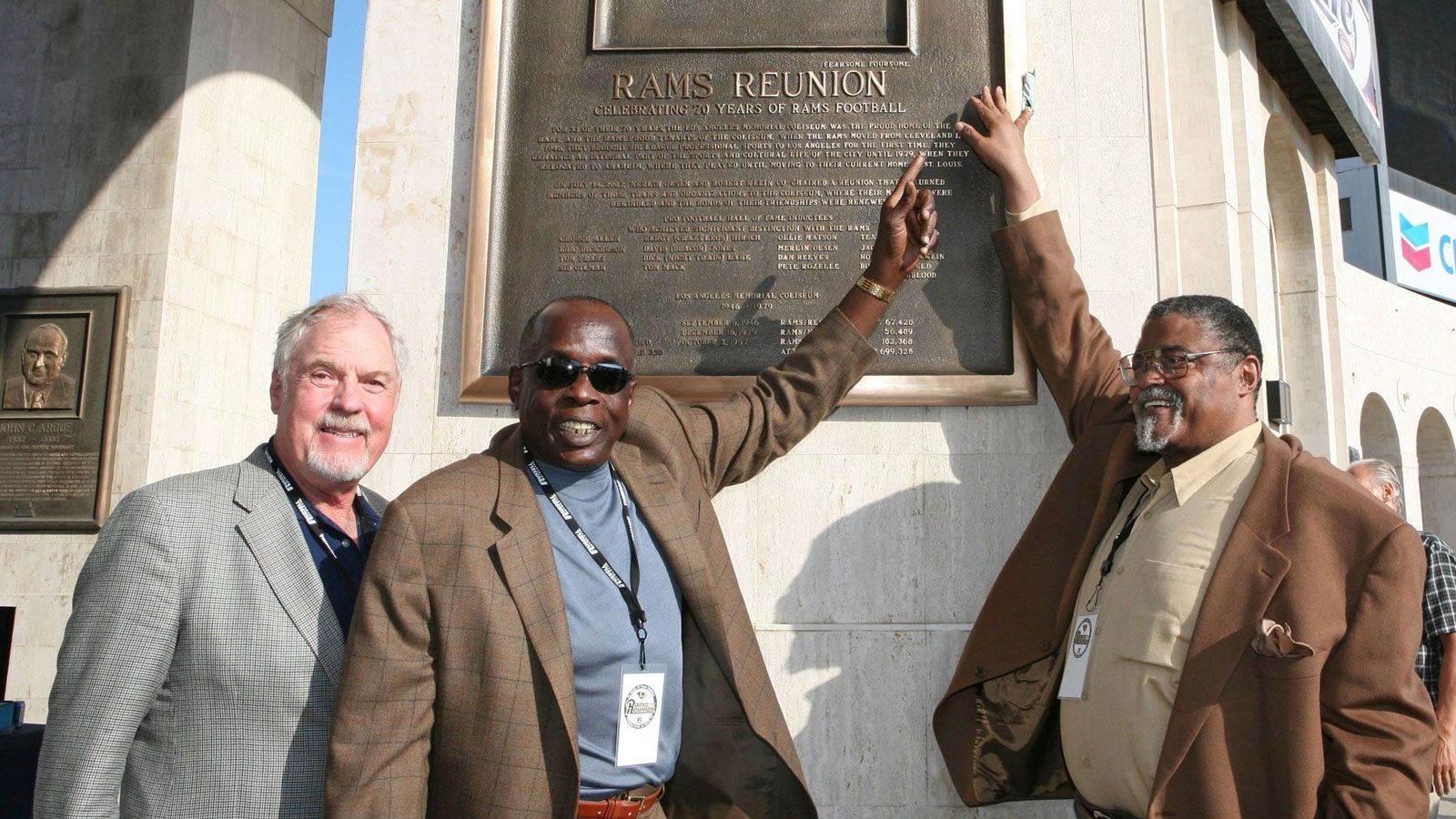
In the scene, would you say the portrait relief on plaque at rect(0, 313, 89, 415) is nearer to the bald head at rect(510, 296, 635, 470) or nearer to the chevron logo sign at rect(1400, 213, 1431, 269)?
the bald head at rect(510, 296, 635, 470)

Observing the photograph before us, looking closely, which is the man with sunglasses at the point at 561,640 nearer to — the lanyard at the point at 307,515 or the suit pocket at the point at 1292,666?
the lanyard at the point at 307,515

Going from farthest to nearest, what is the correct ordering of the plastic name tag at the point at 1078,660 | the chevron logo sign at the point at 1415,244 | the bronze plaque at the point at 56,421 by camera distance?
the chevron logo sign at the point at 1415,244 < the bronze plaque at the point at 56,421 < the plastic name tag at the point at 1078,660

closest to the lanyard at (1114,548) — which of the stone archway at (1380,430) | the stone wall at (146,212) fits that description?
the stone wall at (146,212)

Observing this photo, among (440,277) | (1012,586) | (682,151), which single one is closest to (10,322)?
(440,277)

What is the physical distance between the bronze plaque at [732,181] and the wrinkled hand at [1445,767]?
2371 millimetres

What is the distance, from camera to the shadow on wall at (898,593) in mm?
3783

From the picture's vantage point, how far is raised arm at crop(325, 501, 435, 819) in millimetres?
2342

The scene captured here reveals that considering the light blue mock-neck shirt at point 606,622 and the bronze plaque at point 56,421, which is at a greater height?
the bronze plaque at point 56,421

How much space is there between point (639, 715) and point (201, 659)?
100cm

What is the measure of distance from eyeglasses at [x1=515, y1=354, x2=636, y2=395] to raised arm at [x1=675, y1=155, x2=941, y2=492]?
2.25 ft

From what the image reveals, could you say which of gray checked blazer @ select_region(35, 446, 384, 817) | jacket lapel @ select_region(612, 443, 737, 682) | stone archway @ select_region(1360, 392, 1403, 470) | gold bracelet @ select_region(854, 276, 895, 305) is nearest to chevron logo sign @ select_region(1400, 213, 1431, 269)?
stone archway @ select_region(1360, 392, 1403, 470)

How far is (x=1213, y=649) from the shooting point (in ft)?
8.87

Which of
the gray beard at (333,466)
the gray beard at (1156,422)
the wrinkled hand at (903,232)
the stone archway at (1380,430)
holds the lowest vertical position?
the gray beard at (333,466)

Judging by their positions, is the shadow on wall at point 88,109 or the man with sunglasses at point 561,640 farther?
the shadow on wall at point 88,109
